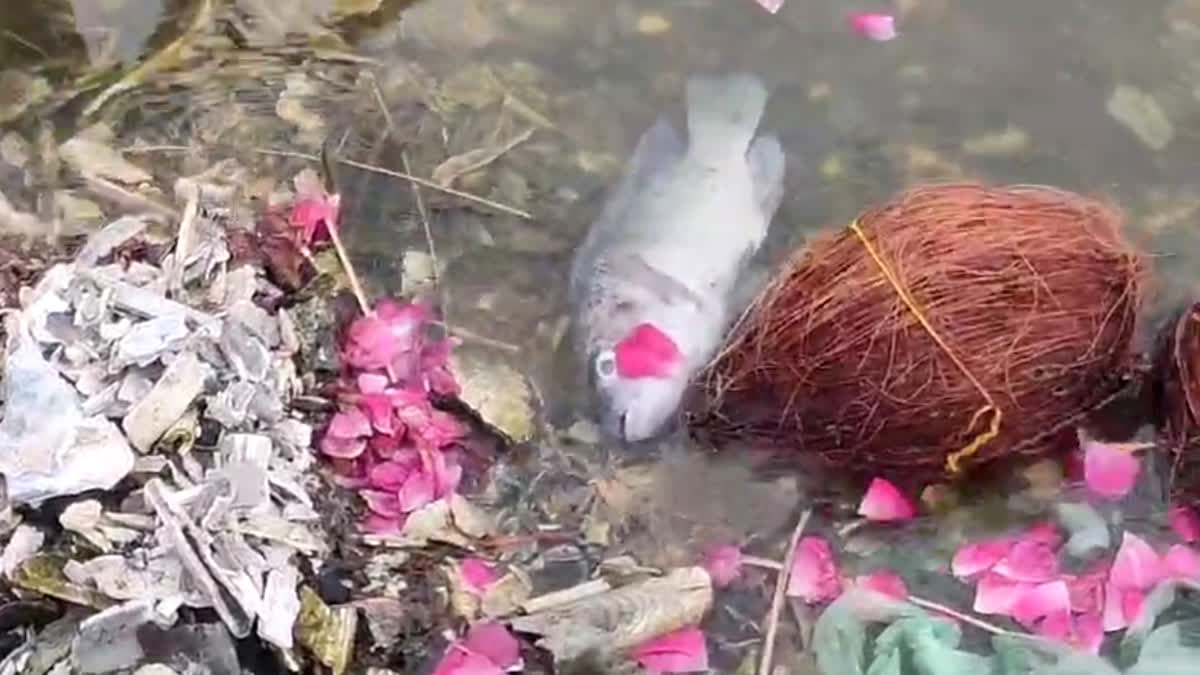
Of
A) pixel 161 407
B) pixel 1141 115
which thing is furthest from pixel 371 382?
pixel 1141 115

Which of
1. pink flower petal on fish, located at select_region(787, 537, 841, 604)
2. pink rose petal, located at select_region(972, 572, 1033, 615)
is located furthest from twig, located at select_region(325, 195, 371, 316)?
pink rose petal, located at select_region(972, 572, 1033, 615)

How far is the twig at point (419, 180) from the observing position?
1.24 meters

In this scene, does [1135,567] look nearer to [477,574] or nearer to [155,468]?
[477,574]

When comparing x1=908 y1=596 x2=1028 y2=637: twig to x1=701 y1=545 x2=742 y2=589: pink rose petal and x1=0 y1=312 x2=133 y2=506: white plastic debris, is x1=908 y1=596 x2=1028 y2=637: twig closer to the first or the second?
x1=701 y1=545 x2=742 y2=589: pink rose petal

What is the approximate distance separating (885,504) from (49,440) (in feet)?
1.65

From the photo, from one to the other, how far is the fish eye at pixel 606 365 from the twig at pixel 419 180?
5.5 inches

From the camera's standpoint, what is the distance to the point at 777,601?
42.7 inches

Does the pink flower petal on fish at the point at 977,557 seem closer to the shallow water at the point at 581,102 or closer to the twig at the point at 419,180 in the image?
the shallow water at the point at 581,102

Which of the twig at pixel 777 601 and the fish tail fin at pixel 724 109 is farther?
the fish tail fin at pixel 724 109

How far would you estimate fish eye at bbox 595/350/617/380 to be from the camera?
1139mm

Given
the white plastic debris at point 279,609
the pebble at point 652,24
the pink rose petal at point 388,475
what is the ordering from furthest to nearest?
the pebble at point 652,24 → the pink rose petal at point 388,475 → the white plastic debris at point 279,609

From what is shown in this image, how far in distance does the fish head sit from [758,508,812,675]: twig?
0.11m

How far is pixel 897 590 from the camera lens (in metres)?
1.09

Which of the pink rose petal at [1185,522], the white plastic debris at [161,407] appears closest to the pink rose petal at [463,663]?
the white plastic debris at [161,407]
